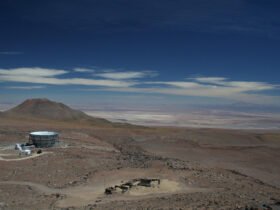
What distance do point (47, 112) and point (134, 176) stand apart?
8933cm

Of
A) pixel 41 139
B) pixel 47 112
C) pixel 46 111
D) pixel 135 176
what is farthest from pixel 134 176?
pixel 46 111

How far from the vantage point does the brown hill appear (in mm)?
117375

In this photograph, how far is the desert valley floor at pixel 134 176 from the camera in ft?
85.3

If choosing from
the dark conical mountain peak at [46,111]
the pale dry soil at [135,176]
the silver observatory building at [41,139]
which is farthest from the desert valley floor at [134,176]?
the dark conical mountain peak at [46,111]

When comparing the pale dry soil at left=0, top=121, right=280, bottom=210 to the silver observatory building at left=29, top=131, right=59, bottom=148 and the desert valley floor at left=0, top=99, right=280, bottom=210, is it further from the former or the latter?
the silver observatory building at left=29, top=131, right=59, bottom=148

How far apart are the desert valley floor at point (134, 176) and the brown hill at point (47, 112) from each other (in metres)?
56.8

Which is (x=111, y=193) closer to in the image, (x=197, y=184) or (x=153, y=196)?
(x=153, y=196)

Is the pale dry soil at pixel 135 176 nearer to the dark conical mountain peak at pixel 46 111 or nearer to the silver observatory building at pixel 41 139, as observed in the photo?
the silver observatory building at pixel 41 139

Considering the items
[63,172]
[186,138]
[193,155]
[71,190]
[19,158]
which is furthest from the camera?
A: [186,138]

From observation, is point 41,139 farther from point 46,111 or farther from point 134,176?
point 46,111

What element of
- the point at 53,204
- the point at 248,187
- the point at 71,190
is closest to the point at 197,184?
the point at 248,187

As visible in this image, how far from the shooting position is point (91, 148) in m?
50.8

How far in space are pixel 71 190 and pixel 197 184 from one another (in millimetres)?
8900

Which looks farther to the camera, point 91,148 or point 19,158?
point 91,148
